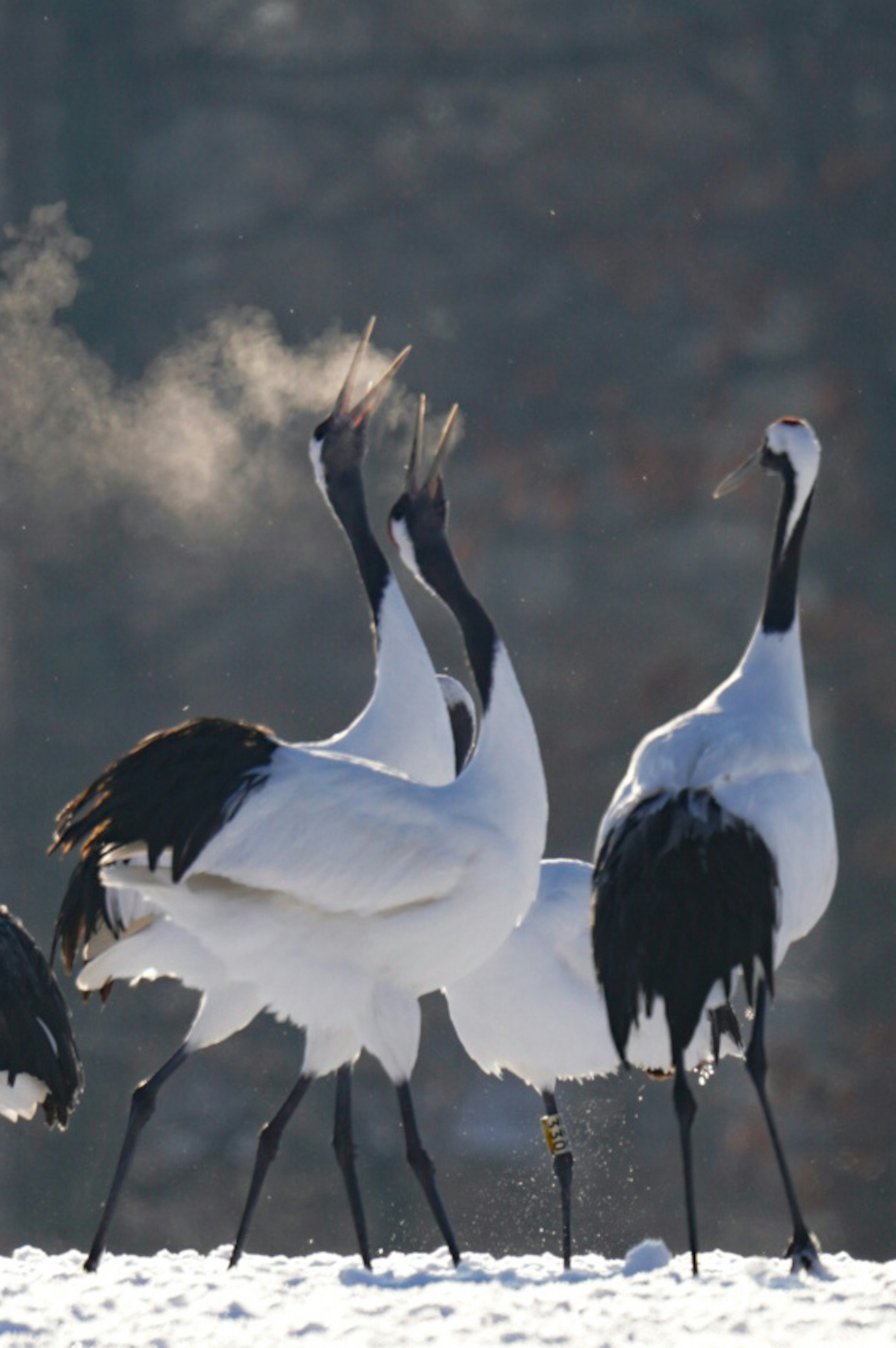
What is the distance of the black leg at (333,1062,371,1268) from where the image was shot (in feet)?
18.9

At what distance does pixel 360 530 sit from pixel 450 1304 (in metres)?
2.75

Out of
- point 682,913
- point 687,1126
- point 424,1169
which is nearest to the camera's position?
point 682,913

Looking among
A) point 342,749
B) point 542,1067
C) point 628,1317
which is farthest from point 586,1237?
point 628,1317

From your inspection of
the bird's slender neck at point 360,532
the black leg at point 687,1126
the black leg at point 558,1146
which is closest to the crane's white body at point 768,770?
the black leg at point 687,1126

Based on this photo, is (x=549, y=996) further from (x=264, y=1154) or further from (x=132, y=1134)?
(x=132, y=1134)

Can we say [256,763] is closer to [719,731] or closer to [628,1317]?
[719,731]

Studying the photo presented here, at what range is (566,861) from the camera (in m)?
6.82

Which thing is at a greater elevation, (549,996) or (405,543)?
(405,543)

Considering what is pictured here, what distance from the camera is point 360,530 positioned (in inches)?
260

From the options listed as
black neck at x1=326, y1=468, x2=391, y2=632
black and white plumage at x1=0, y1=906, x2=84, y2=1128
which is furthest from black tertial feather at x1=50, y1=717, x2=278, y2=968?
black neck at x1=326, y1=468, x2=391, y2=632

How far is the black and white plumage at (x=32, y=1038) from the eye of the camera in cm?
614

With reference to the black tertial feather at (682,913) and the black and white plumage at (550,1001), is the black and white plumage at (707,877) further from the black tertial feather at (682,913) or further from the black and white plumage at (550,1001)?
the black and white plumage at (550,1001)

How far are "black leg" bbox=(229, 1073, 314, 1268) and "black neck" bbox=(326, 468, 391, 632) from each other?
1.54 metres

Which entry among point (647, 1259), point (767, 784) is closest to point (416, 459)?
point (767, 784)
